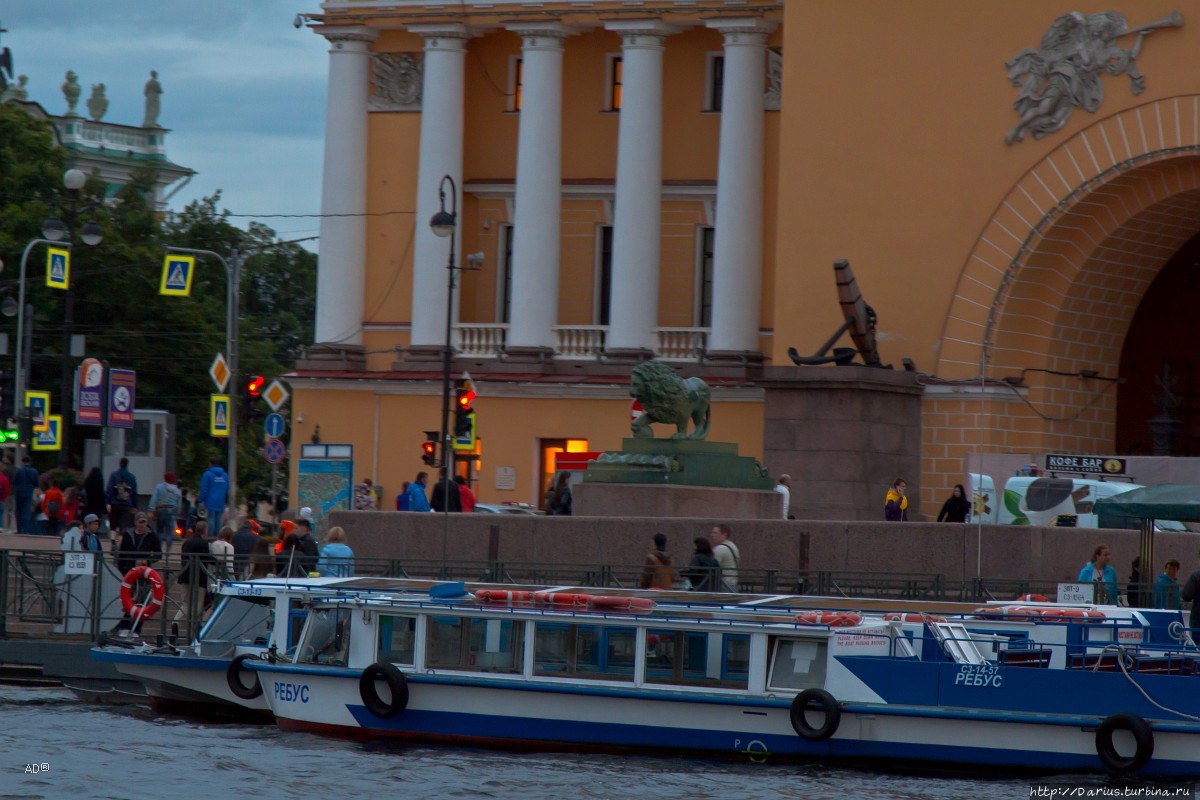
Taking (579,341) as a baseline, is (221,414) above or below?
below

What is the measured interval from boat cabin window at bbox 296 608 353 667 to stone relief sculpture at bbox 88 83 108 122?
68609 mm

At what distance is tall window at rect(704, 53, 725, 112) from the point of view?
1839 inches

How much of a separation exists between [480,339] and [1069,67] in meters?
14.3

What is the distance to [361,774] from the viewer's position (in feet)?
65.0

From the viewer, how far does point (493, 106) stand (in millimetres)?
48375

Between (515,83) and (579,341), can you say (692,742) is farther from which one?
(515,83)

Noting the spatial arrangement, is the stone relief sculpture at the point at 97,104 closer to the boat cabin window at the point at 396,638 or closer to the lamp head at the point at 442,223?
the lamp head at the point at 442,223

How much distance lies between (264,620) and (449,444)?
1381 cm

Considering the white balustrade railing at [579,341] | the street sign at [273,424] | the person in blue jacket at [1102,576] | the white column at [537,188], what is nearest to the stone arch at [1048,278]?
the white balustrade railing at [579,341]

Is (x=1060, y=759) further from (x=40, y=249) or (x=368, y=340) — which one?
(x=40, y=249)

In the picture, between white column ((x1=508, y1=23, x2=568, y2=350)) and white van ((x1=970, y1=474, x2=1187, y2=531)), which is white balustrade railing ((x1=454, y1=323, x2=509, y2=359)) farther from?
white van ((x1=970, y1=474, x2=1187, y2=531))

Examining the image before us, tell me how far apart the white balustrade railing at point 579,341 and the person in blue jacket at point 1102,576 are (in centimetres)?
2124

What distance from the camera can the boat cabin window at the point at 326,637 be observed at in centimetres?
2241

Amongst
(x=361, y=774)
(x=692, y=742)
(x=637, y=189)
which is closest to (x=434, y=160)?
(x=637, y=189)
